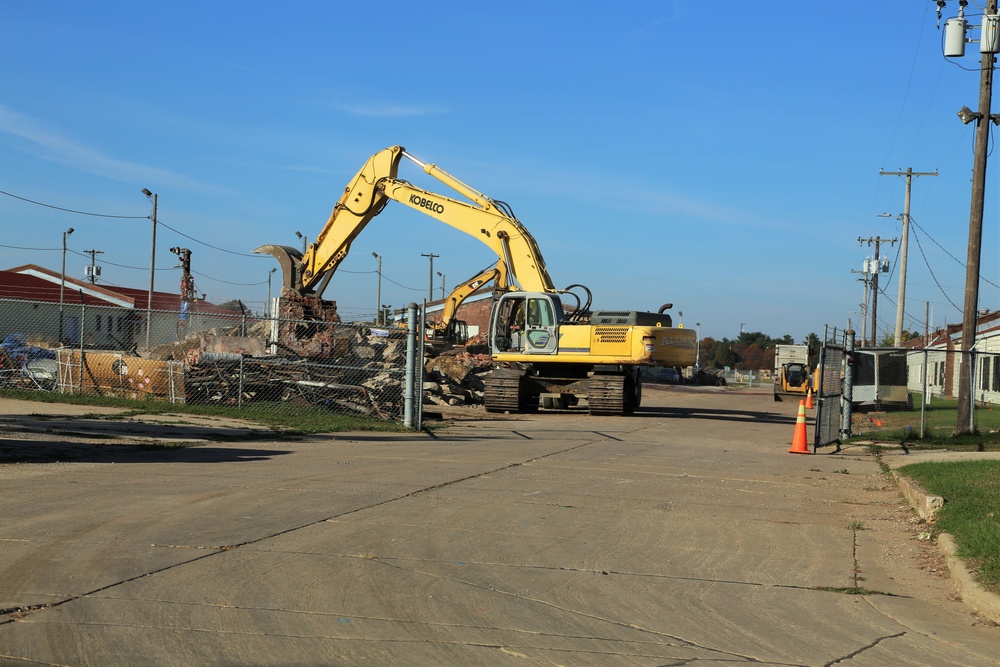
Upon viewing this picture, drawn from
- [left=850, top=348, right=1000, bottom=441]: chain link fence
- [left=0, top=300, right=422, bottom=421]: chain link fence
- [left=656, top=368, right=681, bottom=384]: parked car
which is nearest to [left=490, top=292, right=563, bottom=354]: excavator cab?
[left=0, top=300, right=422, bottom=421]: chain link fence

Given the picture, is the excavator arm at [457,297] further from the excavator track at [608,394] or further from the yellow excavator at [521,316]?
the excavator track at [608,394]

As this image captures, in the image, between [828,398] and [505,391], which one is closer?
[828,398]

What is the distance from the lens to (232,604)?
5.69 metres

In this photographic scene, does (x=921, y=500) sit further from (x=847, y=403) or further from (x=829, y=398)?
(x=847, y=403)

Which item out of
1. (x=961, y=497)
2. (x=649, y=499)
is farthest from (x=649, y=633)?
(x=961, y=497)

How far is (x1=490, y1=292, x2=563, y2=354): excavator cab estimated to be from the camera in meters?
25.5

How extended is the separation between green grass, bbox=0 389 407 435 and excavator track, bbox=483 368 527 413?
21.8ft

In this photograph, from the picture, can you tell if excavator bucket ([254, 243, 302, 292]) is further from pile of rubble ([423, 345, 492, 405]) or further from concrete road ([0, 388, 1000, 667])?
concrete road ([0, 388, 1000, 667])

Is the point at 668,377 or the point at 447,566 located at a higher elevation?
the point at 668,377

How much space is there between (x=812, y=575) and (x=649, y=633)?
91.3 inches

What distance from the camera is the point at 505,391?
25.5 m

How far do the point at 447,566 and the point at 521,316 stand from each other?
19.0 metres

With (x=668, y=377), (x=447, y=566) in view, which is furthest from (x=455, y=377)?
(x=668, y=377)

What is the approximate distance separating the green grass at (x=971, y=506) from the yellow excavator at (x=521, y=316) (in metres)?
11.2
